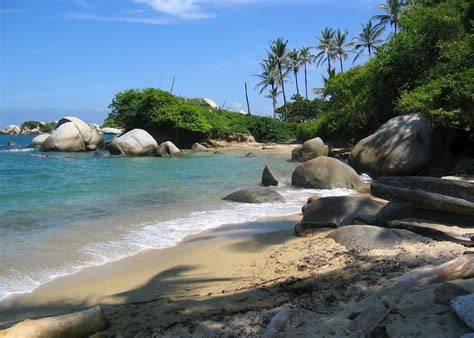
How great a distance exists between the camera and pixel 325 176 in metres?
14.1

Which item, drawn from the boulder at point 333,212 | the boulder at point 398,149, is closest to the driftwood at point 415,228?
the boulder at point 333,212

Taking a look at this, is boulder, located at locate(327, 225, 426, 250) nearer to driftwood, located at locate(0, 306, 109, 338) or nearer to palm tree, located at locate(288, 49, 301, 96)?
driftwood, located at locate(0, 306, 109, 338)

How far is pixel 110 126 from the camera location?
246 ft

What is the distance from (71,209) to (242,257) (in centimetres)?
606

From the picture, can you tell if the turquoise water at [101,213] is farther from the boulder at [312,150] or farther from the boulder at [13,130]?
the boulder at [13,130]

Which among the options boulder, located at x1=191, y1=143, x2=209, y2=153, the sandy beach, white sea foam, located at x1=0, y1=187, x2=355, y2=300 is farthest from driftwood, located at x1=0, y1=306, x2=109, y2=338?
boulder, located at x1=191, y1=143, x2=209, y2=153

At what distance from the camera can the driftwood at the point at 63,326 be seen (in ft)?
12.2

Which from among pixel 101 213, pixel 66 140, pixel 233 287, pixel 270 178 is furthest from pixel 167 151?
pixel 233 287

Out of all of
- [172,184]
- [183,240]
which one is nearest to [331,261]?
[183,240]

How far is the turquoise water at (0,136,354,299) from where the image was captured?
7.15 metres

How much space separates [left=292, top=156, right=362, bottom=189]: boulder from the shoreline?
5883 millimetres

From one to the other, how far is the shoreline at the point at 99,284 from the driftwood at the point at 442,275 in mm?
2877

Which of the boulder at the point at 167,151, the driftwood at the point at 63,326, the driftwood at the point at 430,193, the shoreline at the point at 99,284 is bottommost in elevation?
the shoreline at the point at 99,284

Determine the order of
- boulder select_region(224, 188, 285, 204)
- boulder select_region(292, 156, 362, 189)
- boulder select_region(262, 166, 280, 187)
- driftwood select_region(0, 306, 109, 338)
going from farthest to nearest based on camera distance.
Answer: boulder select_region(262, 166, 280, 187)
boulder select_region(292, 156, 362, 189)
boulder select_region(224, 188, 285, 204)
driftwood select_region(0, 306, 109, 338)
